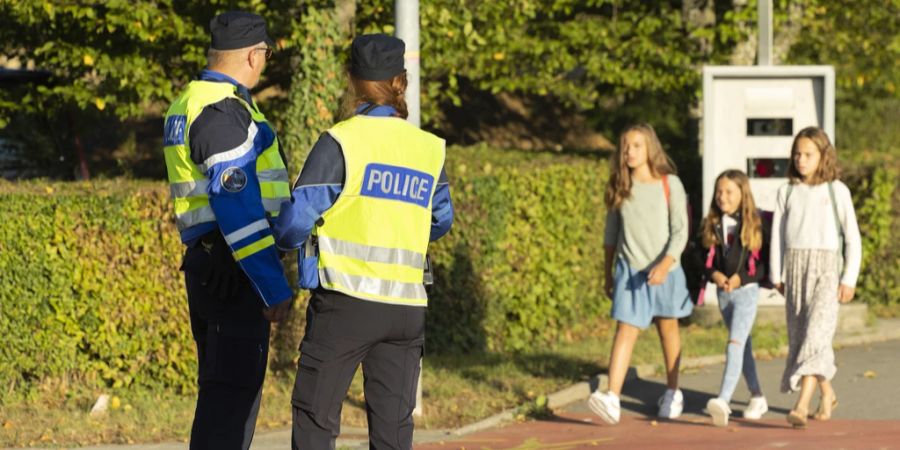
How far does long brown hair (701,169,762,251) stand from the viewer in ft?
27.4

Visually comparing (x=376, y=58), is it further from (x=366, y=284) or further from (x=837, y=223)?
(x=837, y=223)

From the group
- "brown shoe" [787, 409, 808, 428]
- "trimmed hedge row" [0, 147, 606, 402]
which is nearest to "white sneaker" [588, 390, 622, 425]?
"brown shoe" [787, 409, 808, 428]

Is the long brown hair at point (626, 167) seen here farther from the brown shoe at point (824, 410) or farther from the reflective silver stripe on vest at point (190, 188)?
the reflective silver stripe on vest at point (190, 188)

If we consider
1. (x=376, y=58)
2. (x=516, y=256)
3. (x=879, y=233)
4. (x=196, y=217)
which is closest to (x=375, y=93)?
(x=376, y=58)

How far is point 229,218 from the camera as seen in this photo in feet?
16.7

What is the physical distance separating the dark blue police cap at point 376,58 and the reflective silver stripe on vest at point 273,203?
1.65ft

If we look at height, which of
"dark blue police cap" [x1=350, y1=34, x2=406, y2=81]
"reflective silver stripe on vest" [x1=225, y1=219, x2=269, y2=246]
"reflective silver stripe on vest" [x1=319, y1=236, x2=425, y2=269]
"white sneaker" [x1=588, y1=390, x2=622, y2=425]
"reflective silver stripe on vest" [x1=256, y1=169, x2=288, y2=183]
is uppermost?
"dark blue police cap" [x1=350, y1=34, x2=406, y2=81]

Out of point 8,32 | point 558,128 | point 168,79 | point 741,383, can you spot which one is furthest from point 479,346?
point 558,128

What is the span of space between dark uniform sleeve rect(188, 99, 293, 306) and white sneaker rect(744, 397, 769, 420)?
3.89 metres

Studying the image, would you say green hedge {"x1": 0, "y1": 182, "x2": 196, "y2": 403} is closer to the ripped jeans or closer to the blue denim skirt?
the blue denim skirt

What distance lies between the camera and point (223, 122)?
5.15m

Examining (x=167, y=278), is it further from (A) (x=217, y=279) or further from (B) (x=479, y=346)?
(A) (x=217, y=279)

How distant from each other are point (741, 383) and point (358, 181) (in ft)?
17.0

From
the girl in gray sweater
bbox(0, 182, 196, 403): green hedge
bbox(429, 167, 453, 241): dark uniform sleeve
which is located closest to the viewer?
bbox(429, 167, 453, 241): dark uniform sleeve
